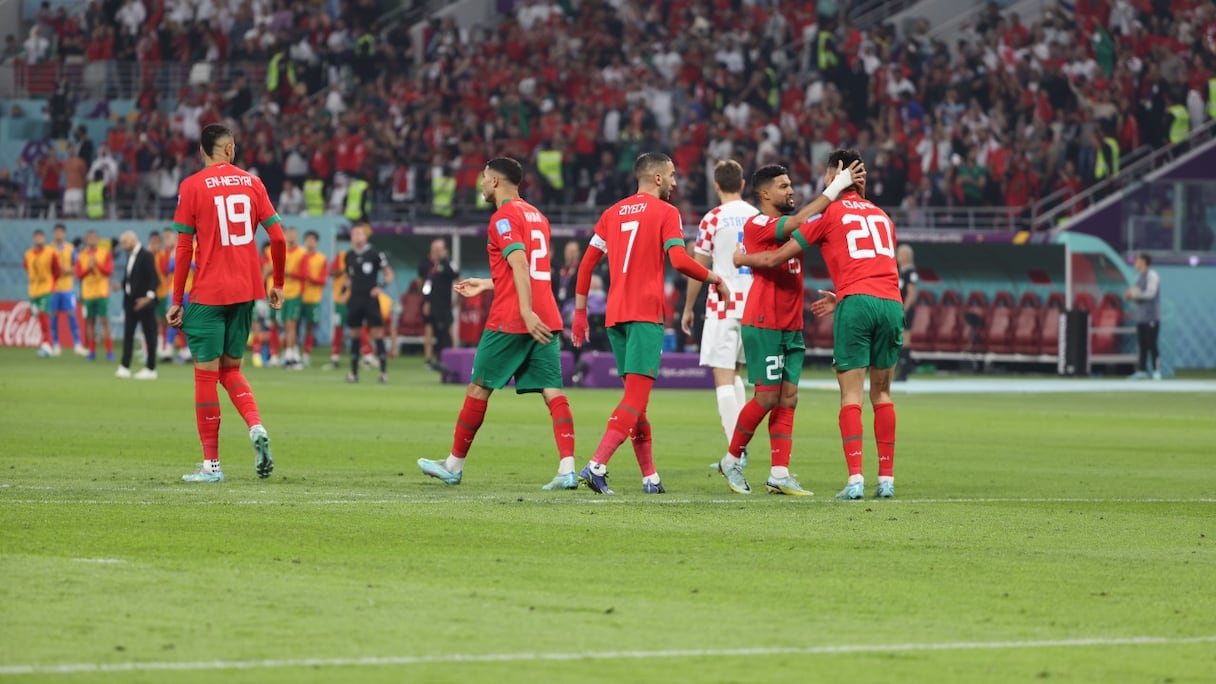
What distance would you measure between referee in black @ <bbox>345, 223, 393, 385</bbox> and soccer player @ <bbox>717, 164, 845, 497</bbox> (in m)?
16.7

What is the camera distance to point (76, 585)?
329 inches

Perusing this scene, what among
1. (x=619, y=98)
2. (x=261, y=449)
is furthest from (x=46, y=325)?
(x=261, y=449)

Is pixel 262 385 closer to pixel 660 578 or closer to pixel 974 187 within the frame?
pixel 974 187

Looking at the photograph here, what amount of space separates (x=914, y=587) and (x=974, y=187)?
28.8 metres

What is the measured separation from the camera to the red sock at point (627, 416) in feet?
42.3

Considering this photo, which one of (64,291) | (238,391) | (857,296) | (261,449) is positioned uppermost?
(64,291)

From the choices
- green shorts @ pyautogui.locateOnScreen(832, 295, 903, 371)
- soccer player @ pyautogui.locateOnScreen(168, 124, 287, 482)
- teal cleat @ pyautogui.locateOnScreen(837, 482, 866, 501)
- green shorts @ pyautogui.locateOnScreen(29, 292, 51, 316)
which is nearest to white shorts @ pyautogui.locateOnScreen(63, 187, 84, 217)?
green shorts @ pyautogui.locateOnScreen(29, 292, 51, 316)

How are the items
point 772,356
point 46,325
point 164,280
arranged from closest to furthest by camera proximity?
point 772,356 → point 164,280 → point 46,325

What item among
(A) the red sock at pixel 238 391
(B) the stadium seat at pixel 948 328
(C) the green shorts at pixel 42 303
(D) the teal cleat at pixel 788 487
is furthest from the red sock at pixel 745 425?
(C) the green shorts at pixel 42 303

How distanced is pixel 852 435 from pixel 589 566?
152 inches

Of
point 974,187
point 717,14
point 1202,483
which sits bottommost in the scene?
point 1202,483

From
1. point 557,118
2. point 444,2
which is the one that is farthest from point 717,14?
point 444,2

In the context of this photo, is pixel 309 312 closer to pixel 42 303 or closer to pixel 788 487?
pixel 42 303

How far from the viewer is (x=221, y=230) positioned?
13555 mm
